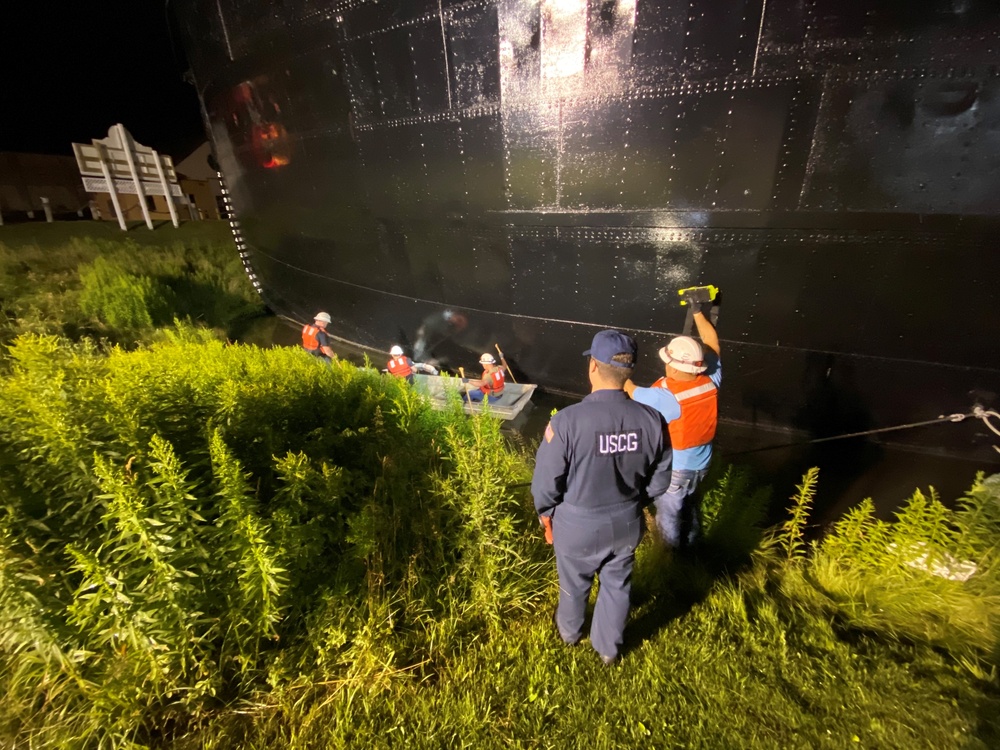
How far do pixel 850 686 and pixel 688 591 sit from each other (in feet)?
2.81

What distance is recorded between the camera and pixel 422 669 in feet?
7.64

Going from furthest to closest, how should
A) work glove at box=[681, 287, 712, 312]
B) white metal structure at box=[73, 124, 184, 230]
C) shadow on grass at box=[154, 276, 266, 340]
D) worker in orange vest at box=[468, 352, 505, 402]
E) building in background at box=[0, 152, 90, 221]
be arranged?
1. building in background at box=[0, 152, 90, 221]
2. white metal structure at box=[73, 124, 184, 230]
3. shadow on grass at box=[154, 276, 266, 340]
4. worker in orange vest at box=[468, 352, 505, 402]
5. work glove at box=[681, 287, 712, 312]

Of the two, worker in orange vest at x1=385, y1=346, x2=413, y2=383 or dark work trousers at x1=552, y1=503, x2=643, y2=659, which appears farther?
worker in orange vest at x1=385, y1=346, x2=413, y2=383

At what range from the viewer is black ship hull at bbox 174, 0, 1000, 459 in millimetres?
3777

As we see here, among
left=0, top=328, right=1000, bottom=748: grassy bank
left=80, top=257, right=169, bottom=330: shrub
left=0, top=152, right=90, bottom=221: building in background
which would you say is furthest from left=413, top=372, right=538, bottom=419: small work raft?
left=0, top=152, right=90, bottom=221: building in background

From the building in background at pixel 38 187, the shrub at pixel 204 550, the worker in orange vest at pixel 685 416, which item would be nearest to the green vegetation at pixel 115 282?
the building in background at pixel 38 187

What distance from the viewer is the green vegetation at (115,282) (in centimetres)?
758

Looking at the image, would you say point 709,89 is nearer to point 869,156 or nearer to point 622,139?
point 622,139

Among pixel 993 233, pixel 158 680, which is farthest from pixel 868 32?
pixel 158 680

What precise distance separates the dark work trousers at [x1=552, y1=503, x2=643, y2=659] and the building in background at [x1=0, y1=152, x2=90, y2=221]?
19774mm

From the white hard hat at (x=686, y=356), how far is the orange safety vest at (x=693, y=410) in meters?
0.12

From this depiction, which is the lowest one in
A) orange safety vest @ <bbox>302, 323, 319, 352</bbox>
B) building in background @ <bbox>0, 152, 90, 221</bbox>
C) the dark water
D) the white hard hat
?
the dark water

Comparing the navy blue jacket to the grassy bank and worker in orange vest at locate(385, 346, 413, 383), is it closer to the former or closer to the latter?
the grassy bank

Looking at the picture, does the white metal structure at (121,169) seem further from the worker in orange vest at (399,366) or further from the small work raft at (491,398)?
the small work raft at (491,398)
